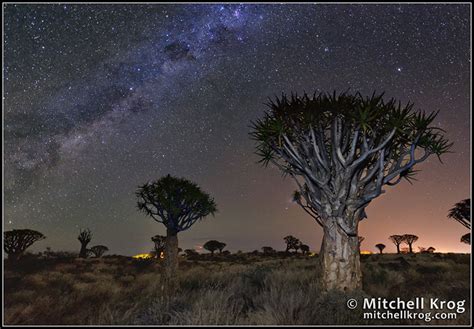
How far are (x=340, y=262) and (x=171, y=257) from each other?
10110mm

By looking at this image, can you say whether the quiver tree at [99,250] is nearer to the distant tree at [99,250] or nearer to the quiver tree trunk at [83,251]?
the distant tree at [99,250]

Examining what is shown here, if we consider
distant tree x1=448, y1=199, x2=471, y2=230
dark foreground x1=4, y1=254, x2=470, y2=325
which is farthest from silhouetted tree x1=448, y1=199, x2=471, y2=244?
dark foreground x1=4, y1=254, x2=470, y2=325

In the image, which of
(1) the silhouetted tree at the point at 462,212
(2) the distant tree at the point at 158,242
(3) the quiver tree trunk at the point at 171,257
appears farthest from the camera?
(2) the distant tree at the point at 158,242

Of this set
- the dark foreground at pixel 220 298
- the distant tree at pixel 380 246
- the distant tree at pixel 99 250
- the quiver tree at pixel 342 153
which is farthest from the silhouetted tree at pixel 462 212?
the distant tree at pixel 99 250

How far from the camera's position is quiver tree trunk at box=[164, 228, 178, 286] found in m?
15.5

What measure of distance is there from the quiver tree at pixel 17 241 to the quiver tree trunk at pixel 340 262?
1261 inches

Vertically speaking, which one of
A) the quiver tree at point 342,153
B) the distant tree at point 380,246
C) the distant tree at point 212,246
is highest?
the quiver tree at point 342,153

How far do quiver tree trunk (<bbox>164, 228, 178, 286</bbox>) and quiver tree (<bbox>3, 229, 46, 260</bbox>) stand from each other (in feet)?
72.4

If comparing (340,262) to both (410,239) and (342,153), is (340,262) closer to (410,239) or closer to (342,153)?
(342,153)

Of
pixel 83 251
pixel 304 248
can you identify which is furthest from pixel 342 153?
pixel 304 248

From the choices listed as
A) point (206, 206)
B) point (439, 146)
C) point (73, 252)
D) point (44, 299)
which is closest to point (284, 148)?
point (439, 146)

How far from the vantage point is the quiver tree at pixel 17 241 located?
101 ft

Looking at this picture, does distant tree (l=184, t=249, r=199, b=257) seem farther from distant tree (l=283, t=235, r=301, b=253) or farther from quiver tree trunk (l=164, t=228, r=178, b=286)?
quiver tree trunk (l=164, t=228, r=178, b=286)

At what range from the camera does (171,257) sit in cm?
1603
